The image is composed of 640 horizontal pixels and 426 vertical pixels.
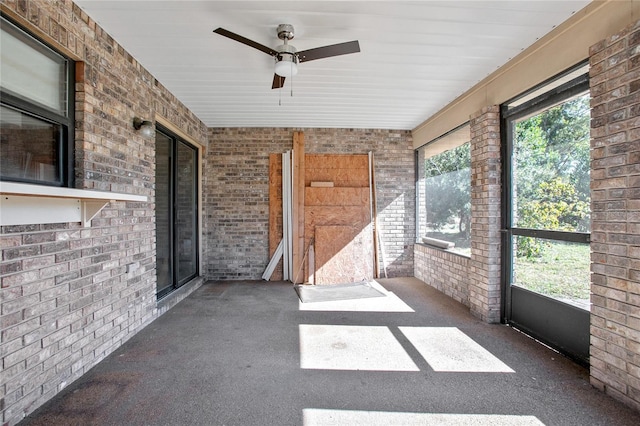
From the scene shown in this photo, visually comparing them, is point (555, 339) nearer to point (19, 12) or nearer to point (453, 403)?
point (453, 403)

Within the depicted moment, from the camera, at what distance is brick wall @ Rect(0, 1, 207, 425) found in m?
1.95

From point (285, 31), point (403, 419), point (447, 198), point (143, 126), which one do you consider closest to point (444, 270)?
point (447, 198)

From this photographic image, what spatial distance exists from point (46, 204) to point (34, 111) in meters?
0.67

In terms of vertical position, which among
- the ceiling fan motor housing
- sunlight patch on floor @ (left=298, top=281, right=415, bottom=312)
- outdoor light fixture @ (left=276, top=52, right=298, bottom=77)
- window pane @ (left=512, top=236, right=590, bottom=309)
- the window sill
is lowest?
sunlight patch on floor @ (left=298, top=281, right=415, bottom=312)

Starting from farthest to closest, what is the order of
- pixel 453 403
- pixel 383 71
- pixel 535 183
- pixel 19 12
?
pixel 383 71, pixel 535 183, pixel 453 403, pixel 19 12

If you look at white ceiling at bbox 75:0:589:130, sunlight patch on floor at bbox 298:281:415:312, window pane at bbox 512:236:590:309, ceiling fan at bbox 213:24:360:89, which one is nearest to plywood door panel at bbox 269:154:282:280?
white ceiling at bbox 75:0:589:130

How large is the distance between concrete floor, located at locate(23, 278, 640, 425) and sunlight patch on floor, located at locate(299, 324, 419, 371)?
11 mm

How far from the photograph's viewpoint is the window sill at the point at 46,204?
65.1 inches

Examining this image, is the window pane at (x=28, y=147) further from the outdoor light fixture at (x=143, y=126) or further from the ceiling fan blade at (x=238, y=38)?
the ceiling fan blade at (x=238, y=38)

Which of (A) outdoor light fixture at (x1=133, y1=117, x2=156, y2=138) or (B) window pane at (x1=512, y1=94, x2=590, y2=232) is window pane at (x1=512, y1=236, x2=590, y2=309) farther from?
(A) outdoor light fixture at (x1=133, y1=117, x2=156, y2=138)

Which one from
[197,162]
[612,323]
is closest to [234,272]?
[197,162]

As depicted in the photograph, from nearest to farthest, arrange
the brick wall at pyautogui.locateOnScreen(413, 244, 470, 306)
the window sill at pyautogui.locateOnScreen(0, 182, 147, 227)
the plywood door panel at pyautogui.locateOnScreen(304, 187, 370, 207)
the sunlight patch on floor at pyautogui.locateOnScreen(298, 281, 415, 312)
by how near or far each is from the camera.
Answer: the window sill at pyautogui.locateOnScreen(0, 182, 147, 227) < the sunlight patch on floor at pyautogui.locateOnScreen(298, 281, 415, 312) < the brick wall at pyautogui.locateOnScreen(413, 244, 470, 306) < the plywood door panel at pyautogui.locateOnScreen(304, 187, 370, 207)

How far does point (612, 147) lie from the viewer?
2.16m

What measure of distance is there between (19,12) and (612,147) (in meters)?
4.13
